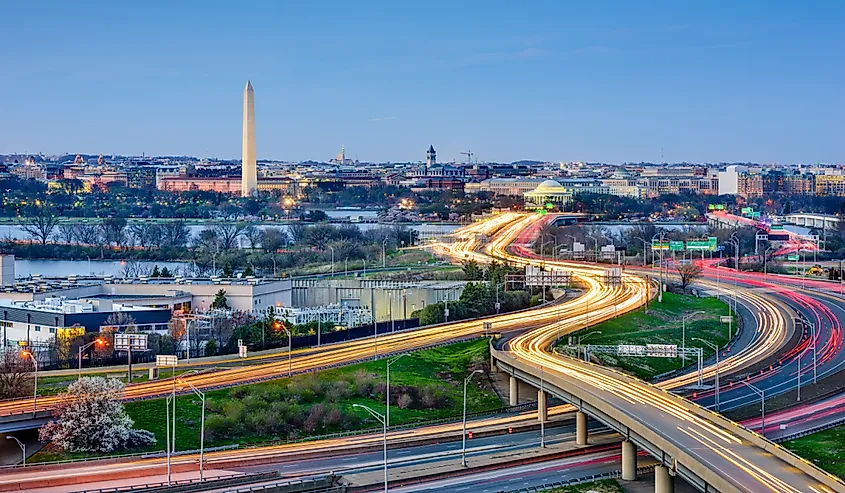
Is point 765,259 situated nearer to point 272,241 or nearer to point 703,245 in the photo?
point 703,245

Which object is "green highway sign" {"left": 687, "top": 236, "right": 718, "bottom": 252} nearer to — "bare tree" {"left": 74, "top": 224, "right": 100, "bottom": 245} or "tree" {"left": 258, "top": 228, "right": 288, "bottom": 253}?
"tree" {"left": 258, "top": 228, "right": 288, "bottom": 253}

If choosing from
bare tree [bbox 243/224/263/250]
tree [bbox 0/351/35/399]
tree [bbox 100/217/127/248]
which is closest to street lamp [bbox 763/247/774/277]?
bare tree [bbox 243/224/263/250]

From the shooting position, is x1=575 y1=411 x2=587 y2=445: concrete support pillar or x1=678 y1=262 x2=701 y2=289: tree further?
x1=678 y1=262 x2=701 y2=289: tree

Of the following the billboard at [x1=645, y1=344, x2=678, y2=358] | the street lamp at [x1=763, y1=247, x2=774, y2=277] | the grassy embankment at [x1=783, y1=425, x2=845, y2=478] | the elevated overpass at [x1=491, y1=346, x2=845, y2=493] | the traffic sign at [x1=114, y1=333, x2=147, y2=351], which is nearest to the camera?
the elevated overpass at [x1=491, y1=346, x2=845, y2=493]

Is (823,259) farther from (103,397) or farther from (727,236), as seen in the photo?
(103,397)

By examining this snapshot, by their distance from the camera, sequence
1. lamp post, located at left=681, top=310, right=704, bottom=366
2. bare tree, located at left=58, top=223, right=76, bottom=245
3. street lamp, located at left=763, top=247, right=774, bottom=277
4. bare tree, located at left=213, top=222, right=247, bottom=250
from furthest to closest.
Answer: bare tree, located at left=58, top=223, right=76, bottom=245, bare tree, located at left=213, top=222, right=247, bottom=250, street lamp, located at left=763, top=247, right=774, bottom=277, lamp post, located at left=681, top=310, right=704, bottom=366

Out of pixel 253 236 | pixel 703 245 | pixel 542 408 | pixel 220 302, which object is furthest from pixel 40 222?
pixel 542 408

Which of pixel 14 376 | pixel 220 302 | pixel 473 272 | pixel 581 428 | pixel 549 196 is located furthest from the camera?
pixel 549 196
